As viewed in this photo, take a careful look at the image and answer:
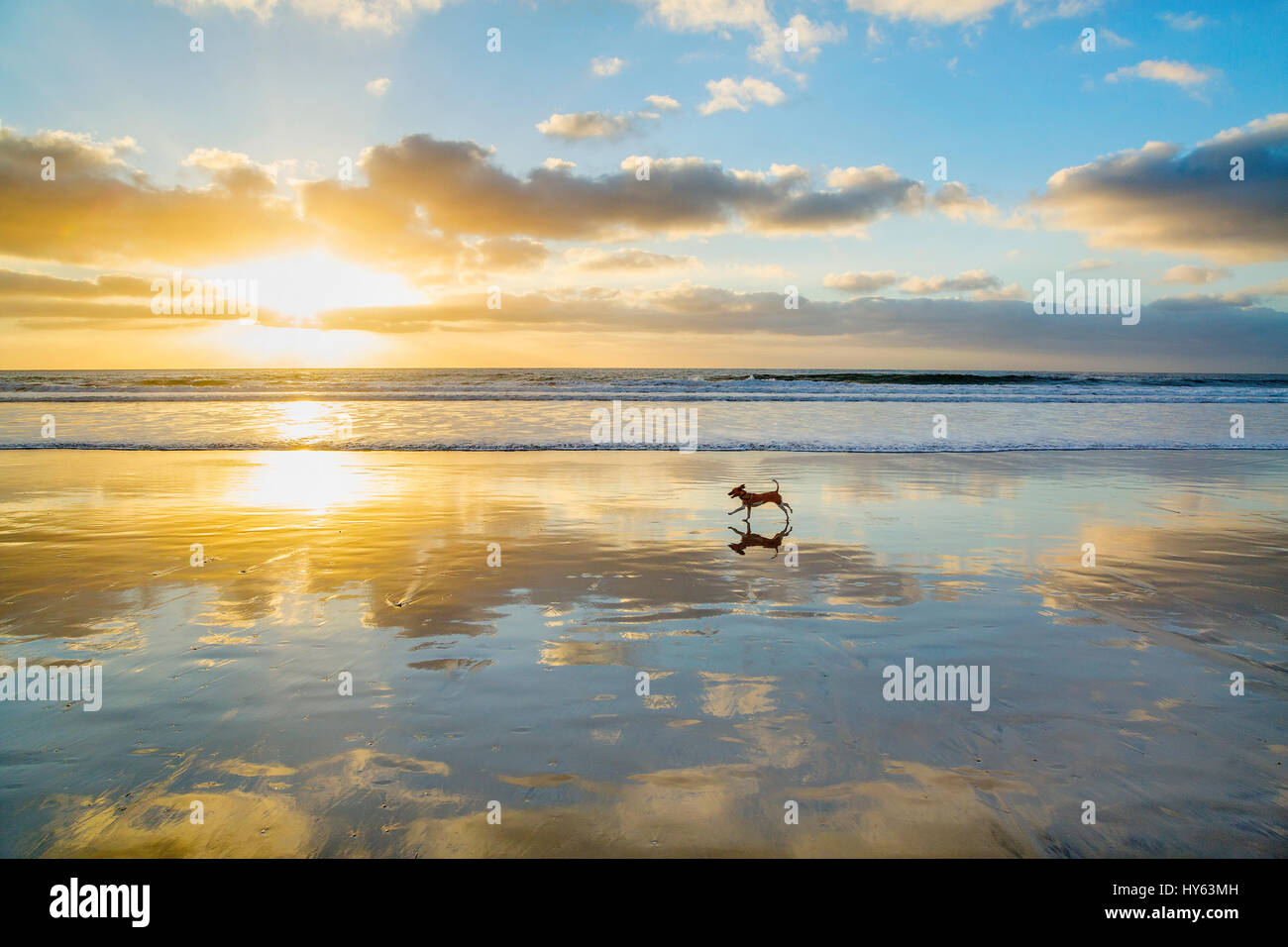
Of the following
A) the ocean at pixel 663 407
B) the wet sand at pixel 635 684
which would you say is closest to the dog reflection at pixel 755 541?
the wet sand at pixel 635 684

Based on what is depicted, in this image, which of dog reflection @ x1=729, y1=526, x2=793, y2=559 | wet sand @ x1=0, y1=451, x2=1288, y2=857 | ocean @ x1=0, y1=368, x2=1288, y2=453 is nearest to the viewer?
wet sand @ x1=0, y1=451, x2=1288, y2=857

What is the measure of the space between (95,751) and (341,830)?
6.16 feet

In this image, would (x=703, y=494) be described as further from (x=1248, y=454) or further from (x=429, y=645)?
(x=1248, y=454)

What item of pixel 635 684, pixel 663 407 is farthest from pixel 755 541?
pixel 663 407

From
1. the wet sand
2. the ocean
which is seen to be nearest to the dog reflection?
the wet sand

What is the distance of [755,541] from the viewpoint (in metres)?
8.84

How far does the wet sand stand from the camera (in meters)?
3.18

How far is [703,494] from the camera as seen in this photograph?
12281 mm

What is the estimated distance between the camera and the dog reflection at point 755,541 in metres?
8.44

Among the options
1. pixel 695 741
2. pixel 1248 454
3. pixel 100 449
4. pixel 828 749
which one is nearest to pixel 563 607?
pixel 695 741

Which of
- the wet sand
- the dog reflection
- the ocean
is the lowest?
the wet sand

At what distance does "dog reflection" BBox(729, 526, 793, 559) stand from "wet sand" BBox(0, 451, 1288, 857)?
0.54ft

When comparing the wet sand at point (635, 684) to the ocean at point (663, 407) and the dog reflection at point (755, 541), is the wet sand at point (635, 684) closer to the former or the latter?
the dog reflection at point (755, 541)

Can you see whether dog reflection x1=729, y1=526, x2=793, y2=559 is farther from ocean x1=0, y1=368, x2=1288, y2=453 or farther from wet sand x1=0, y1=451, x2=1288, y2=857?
ocean x1=0, y1=368, x2=1288, y2=453
